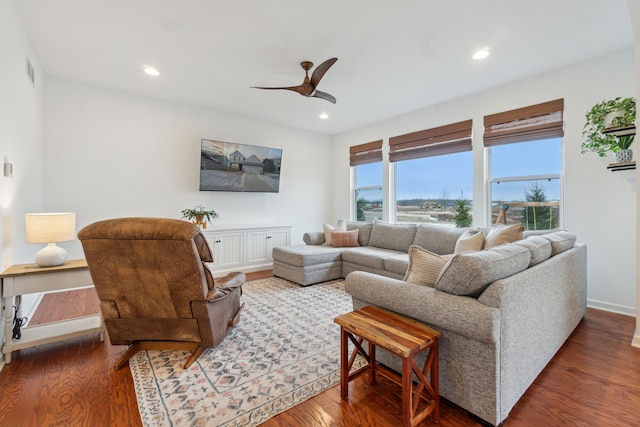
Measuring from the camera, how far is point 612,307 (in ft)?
9.78

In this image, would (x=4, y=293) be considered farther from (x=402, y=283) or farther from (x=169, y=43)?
(x=402, y=283)

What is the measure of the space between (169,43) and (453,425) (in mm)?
3684

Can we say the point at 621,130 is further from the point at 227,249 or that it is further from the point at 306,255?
the point at 227,249

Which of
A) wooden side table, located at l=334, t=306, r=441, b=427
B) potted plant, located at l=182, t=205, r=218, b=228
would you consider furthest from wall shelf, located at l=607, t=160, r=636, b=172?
potted plant, located at l=182, t=205, r=218, b=228

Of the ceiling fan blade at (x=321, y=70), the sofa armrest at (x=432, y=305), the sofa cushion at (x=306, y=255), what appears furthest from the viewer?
the sofa cushion at (x=306, y=255)

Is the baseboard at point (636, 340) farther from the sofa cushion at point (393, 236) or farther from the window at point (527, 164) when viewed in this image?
the sofa cushion at point (393, 236)

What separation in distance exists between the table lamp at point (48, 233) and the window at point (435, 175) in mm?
4539

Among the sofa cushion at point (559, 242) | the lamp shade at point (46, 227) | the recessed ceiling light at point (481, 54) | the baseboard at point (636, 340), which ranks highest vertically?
the recessed ceiling light at point (481, 54)

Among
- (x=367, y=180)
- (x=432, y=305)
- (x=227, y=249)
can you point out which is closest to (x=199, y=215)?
(x=227, y=249)

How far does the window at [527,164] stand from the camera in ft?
11.1

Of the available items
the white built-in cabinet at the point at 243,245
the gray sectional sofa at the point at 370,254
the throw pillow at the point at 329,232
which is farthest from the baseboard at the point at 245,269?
the throw pillow at the point at 329,232

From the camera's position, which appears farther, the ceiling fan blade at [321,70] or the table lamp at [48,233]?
the ceiling fan blade at [321,70]

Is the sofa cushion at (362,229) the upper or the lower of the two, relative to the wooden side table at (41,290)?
upper

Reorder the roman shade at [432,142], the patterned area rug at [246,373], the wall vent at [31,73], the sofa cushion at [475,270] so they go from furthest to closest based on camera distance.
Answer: the roman shade at [432,142]
the wall vent at [31,73]
the patterned area rug at [246,373]
the sofa cushion at [475,270]
